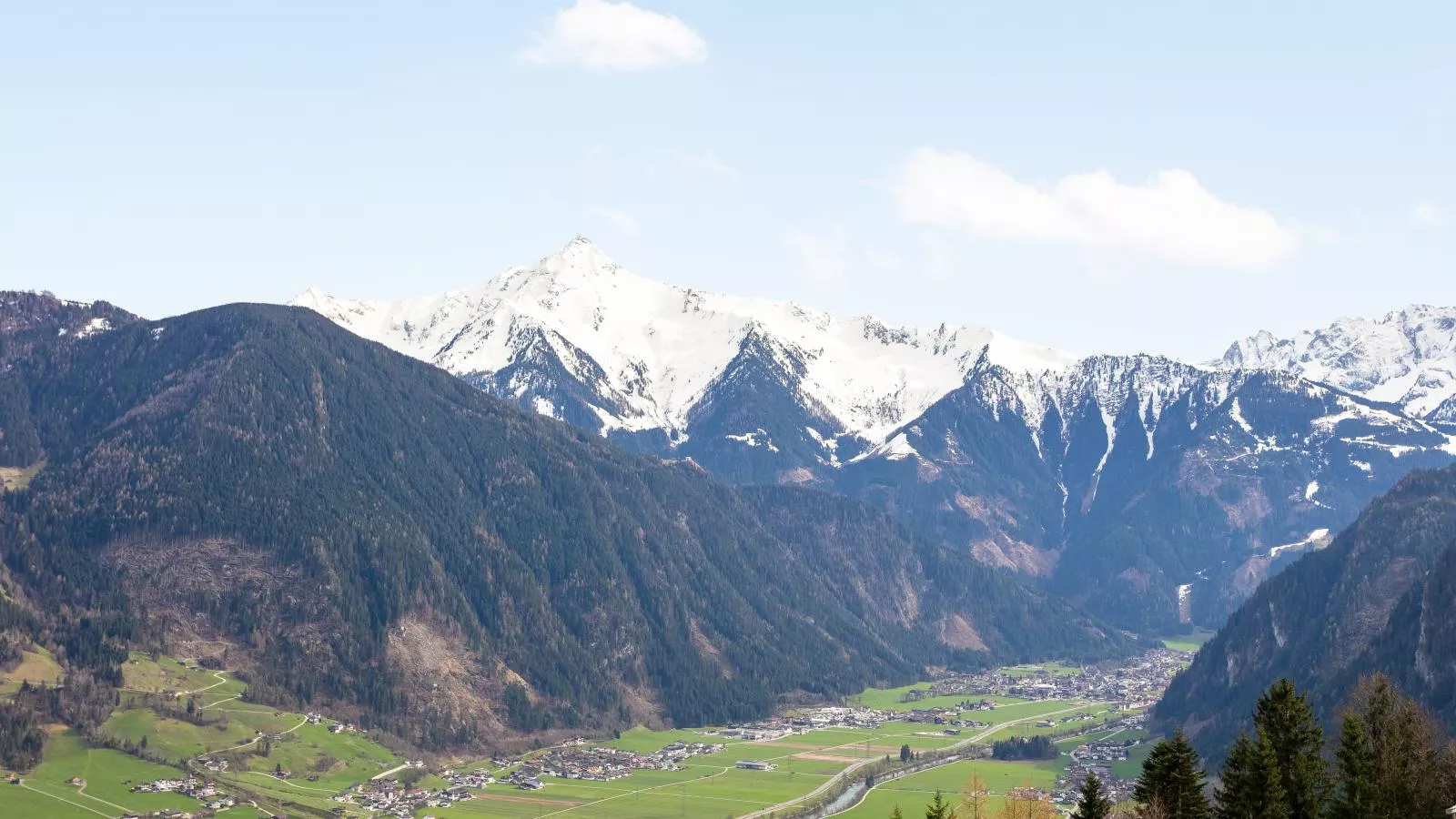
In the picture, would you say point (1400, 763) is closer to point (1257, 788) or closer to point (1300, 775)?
point (1300, 775)

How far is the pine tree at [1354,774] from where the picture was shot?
416ft

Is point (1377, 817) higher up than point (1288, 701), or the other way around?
point (1288, 701)

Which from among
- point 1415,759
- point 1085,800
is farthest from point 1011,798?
point 1415,759

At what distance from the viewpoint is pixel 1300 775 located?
129750mm

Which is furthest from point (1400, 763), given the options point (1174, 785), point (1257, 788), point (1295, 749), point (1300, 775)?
point (1174, 785)

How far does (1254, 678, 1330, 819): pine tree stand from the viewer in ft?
425

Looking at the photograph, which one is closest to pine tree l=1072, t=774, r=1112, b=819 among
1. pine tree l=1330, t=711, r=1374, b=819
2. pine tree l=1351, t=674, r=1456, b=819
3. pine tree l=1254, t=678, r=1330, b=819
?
pine tree l=1254, t=678, r=1330, b=819

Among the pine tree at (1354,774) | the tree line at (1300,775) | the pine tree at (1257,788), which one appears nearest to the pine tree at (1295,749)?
the tree line at (1300,775)

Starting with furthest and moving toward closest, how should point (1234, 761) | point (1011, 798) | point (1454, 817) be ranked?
point (1011, 798) → point (1234, 761) → point (1454, 817)

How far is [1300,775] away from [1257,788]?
5418mm

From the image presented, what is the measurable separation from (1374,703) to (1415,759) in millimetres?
6001

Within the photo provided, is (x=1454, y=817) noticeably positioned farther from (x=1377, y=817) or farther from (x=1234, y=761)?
(x=1234, y=761)

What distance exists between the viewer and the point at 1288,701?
134 meters

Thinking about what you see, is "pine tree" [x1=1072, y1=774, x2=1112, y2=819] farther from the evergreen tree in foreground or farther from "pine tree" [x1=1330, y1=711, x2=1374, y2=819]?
"pine tree" [x1=1330, y1=711, x2=1374, y2=819]
